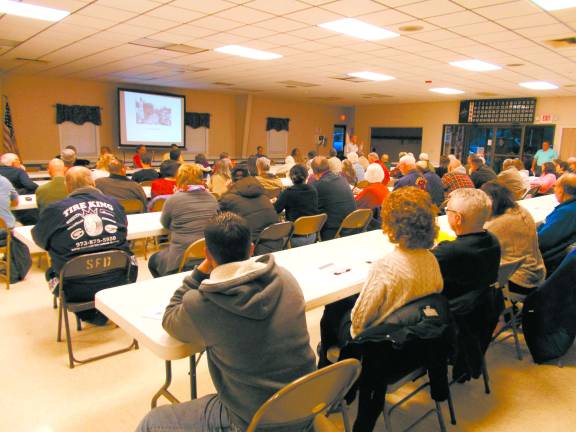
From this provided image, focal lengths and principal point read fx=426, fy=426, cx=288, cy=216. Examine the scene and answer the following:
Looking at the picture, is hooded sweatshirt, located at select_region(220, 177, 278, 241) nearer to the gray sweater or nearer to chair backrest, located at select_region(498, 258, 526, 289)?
the gray sweater

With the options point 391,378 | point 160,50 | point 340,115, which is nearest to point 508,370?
point 391,378

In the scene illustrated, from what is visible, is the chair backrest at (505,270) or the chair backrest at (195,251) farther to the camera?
the chair backrest at (195,251)

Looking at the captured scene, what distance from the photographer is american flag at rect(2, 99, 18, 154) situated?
9.06m

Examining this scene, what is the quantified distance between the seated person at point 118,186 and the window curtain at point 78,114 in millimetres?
6824

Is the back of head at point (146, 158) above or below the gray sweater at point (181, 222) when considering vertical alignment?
above

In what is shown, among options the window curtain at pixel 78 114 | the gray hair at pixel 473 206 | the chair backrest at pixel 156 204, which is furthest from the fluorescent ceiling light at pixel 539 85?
the window curtain at pixel 78 114

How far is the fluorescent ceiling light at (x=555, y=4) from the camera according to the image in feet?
11.9

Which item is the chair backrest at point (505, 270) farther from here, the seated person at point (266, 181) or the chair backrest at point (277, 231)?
the seated person at point (266, 181)

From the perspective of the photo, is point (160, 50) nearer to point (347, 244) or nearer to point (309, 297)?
point (347, 244)

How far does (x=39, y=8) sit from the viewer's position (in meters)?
4.30

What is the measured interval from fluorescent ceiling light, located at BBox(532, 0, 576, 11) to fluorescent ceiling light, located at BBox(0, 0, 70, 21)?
179 inches

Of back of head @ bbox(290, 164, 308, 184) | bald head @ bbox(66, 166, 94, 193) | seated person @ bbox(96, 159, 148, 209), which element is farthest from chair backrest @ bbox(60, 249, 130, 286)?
back of head @ bbox(290, 164, 308, 184)

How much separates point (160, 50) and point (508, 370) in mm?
5888

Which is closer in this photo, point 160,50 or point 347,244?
point 347,244
